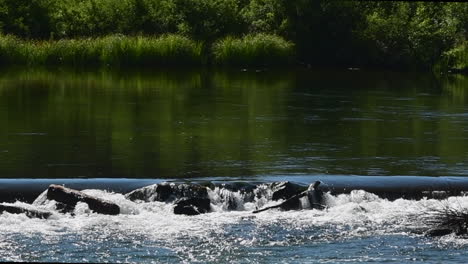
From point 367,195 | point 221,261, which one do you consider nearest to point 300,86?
point 367,195

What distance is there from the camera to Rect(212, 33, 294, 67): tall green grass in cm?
4962

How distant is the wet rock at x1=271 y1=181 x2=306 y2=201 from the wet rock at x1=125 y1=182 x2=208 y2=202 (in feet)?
3.33

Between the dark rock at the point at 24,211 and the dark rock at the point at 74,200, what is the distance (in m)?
0.36

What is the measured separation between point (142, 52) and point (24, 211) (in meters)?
33.1

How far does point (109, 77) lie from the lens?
133 ft

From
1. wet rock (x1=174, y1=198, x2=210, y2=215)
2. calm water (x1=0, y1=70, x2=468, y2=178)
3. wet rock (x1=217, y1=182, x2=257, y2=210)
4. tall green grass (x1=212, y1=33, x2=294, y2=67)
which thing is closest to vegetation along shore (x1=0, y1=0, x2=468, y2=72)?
tall green grass (x1=212, y1=33, x2=294, y2=67)

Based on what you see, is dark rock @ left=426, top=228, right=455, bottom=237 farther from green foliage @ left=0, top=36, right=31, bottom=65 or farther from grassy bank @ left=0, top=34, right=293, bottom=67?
green foliage @ left=0, top=36, right=31, bottom=65

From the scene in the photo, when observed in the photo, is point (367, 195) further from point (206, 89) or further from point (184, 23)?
point (184, 23)

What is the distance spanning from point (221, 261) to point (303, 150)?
8841 millimetres

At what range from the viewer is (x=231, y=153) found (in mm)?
21203

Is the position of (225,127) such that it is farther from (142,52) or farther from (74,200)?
(142,52)

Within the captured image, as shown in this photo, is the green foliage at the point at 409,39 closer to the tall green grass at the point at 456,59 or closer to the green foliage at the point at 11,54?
the tall green grass at the point at 456,59

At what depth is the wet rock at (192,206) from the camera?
15.7 m

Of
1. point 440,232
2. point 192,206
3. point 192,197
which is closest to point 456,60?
point 192,197
